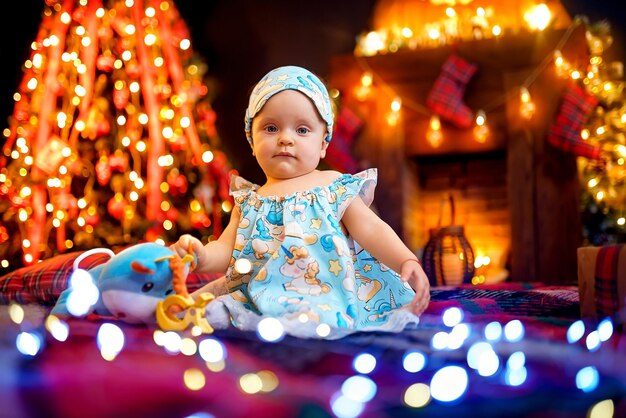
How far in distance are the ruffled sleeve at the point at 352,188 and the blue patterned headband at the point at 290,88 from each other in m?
0.14

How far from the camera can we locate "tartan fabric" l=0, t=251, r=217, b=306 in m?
1.76

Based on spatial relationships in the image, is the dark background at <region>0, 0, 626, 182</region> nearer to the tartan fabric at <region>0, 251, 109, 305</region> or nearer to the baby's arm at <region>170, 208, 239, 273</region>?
the tartan fabric at <region>0, 251, 109, 305</region>

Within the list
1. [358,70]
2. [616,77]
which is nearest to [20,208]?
[358,70]

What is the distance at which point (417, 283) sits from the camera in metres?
1.18

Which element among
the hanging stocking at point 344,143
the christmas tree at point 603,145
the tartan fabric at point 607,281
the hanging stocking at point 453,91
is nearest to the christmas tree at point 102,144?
the hanging stocking at point 344,143

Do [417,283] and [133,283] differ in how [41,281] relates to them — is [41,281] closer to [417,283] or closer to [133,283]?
[133,283]

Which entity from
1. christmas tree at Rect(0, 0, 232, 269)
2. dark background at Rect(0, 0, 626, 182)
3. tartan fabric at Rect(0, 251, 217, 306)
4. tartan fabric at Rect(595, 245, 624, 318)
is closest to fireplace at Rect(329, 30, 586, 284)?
dark background at Rect(0, 0, 626, 182)

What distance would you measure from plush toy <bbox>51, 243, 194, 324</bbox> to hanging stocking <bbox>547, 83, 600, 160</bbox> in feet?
9.33

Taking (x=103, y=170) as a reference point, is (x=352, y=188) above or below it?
below

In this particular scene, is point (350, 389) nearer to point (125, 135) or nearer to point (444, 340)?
point (444, 340)

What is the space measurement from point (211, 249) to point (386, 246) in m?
0.37

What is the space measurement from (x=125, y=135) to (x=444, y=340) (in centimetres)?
266

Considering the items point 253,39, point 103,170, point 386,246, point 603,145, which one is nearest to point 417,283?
point 386,246

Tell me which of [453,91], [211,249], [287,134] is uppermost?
[453,91]
